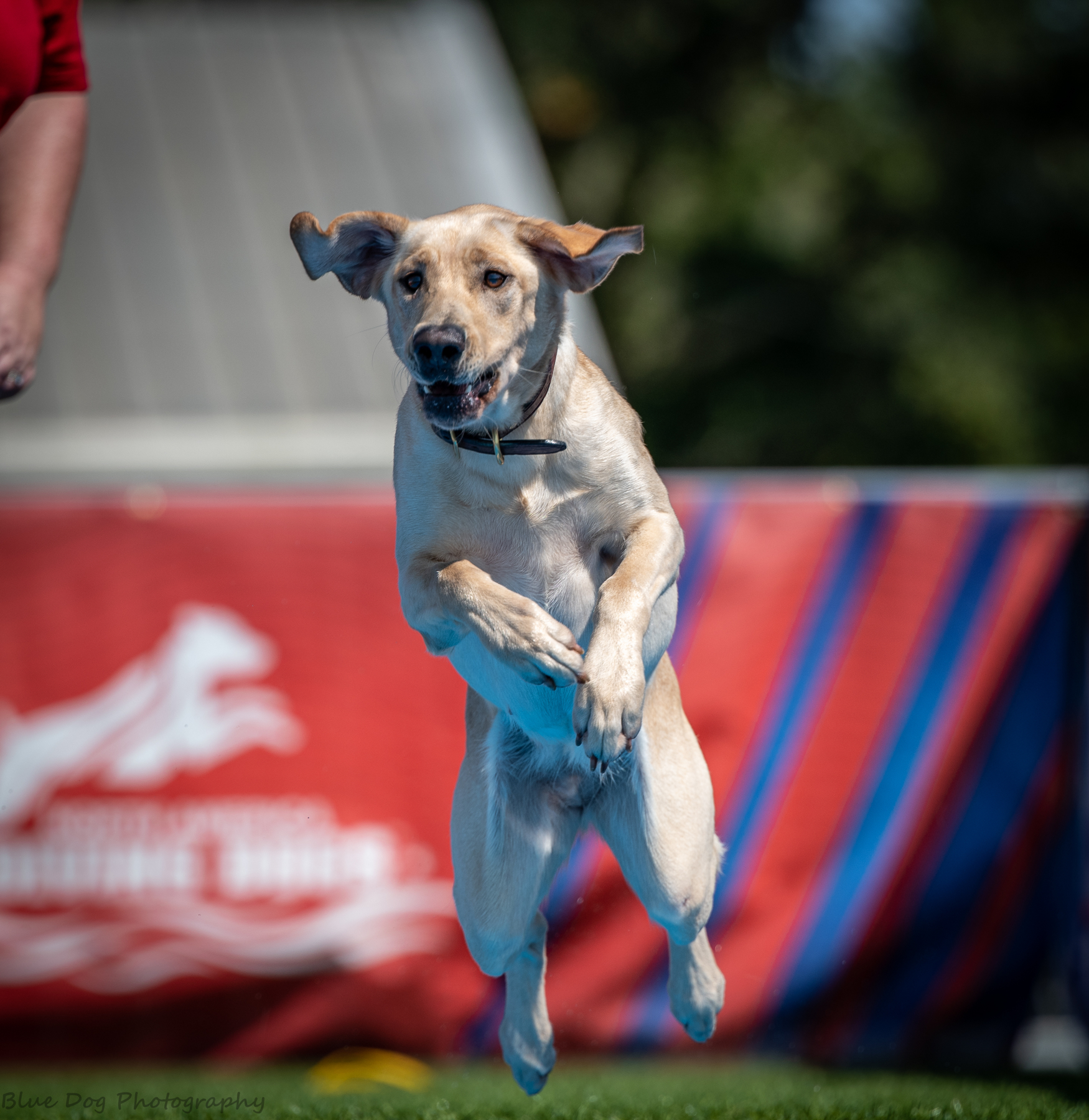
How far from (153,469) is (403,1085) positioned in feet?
19.6

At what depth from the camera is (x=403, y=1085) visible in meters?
5.84

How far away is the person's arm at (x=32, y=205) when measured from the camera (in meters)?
2.86

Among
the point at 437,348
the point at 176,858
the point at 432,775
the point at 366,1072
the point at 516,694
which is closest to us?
the point at 437,348

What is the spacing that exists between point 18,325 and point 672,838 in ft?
6.60

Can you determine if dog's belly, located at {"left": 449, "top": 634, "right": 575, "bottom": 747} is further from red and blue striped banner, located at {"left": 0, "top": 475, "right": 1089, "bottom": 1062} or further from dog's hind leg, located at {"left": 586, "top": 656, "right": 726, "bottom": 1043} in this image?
red and blue striped banner, located at {"left": 0, "top": 475, "right": 1089, "bottom": 1062}

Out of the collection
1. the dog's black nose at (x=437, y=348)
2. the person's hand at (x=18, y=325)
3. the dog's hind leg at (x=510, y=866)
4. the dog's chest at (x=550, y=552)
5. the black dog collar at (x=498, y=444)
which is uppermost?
the dog's black nose at (x=437, y=348)

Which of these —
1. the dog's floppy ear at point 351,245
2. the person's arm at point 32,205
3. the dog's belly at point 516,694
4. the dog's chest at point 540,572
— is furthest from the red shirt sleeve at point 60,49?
the dog's belly at point 516,694

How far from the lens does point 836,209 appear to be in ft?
62.1

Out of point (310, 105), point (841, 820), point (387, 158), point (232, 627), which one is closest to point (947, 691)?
point (841, 820)

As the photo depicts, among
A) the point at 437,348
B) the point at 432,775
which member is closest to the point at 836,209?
the point at 432,775

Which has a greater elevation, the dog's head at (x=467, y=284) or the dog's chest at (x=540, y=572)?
the dog's head at (x=467, y=284)

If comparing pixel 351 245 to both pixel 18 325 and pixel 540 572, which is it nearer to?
pixel 18 325

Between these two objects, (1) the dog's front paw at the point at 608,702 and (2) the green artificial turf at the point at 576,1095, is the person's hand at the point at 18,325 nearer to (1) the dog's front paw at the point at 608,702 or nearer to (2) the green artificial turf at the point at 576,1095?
(1) the dog's front paw at the point at 608,702

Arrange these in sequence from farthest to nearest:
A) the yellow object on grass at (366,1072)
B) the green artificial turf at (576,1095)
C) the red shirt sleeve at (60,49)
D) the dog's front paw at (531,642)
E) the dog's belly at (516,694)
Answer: the yellow object on grass at (366,1072) < the green artificial turf at (576,1095) < the red shirt sleeve at (60,49) < the dog's belly at (516,694) < the dog's front paw at (531,642)
